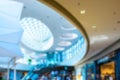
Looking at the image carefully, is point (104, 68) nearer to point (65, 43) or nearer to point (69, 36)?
point (69, 36)

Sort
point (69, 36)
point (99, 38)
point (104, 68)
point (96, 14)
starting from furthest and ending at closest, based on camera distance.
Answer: point (69, 36)
point (104, 68)
point (99, 38)
point (96, 14)

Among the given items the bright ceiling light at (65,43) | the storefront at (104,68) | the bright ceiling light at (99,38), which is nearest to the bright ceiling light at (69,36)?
the bright ceiling light at (65,43)

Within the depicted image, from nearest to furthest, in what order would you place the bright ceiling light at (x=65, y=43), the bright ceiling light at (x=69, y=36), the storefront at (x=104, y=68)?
the storefront at (x=104, y=68) < the bright ceiling light at (x=69, y=36) < the bright ceiling light at (x=65, y=43)

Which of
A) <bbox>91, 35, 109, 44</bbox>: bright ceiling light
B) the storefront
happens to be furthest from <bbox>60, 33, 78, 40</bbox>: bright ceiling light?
<bbox>91, 35, 109, 44</bbox>: bright ceiling light

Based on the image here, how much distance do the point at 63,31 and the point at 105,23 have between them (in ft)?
56.7

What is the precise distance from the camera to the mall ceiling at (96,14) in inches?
310

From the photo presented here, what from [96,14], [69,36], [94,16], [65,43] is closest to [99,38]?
[94,16]

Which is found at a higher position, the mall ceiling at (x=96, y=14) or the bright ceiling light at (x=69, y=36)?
the bright ceiling light at (x=69, y=36)

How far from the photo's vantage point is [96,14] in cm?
929

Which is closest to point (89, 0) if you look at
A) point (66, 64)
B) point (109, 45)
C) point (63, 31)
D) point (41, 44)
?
point (109, 45)

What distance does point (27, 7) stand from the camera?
1964cm

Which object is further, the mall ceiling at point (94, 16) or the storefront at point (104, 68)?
the storefront at point (104, 68)

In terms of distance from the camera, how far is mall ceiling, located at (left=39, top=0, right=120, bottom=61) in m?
7.88

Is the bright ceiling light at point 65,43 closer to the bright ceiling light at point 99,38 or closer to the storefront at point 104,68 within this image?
the storefront at point 104,68
